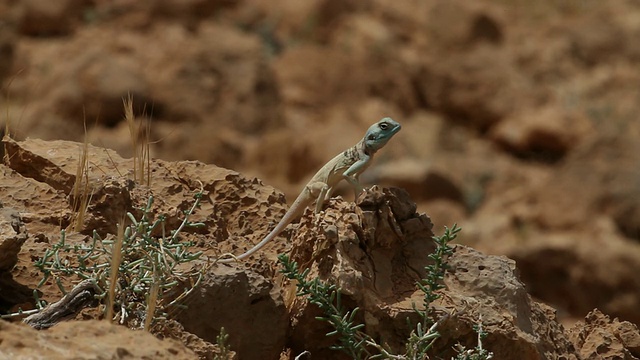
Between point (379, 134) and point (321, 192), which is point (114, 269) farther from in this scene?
point (379, 134)

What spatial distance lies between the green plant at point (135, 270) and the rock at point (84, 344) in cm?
67

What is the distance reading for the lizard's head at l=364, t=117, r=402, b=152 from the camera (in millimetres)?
6114

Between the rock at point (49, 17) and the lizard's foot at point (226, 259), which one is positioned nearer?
the lizard's foot at point (226, 259)

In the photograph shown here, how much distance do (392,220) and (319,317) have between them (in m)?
0.65

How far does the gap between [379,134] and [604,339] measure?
145 cm

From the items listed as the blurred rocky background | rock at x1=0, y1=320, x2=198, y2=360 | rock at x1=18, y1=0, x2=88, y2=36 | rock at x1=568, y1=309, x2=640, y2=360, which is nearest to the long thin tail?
rock at x1=568, y1=309, x2=640, y2=360

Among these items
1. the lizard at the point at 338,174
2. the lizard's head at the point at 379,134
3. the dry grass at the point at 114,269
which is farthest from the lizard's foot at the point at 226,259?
the lizard's head at the point at 379,134

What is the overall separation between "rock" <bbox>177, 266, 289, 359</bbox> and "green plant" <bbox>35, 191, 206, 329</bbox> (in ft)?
0.25

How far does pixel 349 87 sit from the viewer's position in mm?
22312

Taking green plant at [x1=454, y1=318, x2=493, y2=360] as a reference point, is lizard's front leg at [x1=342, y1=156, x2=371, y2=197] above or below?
above

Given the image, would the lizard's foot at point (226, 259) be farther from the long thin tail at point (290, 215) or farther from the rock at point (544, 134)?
the rock at point (544, 134)

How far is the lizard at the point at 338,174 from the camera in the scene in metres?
5.57

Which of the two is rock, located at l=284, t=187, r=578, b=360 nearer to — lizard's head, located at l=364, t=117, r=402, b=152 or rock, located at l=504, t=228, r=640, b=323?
lizard's head, located at l=364, t=117, r=402, b=152

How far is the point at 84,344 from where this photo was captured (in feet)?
11.7
